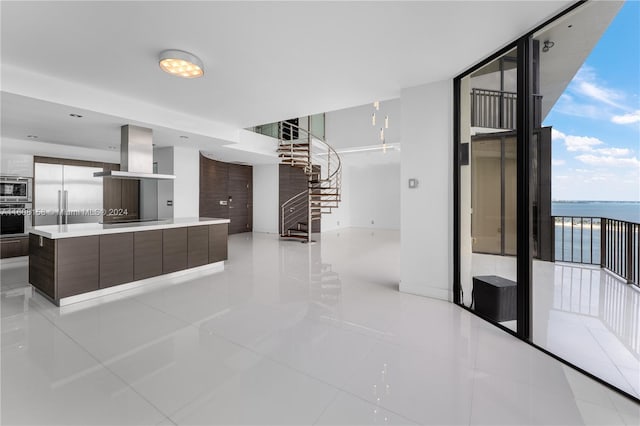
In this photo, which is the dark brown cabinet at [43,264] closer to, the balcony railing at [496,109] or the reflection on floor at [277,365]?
the reflection on floor at [277,365]

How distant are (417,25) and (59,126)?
16.7 feet

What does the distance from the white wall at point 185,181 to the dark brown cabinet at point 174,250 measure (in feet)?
6.12

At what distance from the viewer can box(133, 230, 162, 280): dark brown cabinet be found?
12.5 ft

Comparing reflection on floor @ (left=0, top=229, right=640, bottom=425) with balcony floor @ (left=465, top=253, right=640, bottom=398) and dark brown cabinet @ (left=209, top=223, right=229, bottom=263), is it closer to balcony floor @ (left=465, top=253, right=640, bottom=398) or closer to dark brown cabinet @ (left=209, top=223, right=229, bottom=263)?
balcony floor @ (left=465, top=253, right=640, bottom=398)

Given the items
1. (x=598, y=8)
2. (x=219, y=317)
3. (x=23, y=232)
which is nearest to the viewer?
(x=598, y=8)

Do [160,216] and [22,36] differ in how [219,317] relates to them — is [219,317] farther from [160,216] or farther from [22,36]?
[160,216]

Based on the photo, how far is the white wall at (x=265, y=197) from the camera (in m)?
9.49

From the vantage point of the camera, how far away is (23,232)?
16.8 ft

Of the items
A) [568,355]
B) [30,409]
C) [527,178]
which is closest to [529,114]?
[527,178]

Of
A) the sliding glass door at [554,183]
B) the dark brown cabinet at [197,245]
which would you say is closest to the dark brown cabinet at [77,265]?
the dark brown cabinet at [197,245]

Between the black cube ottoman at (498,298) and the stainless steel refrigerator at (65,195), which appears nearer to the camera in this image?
the black cube ottoman at (498,298)

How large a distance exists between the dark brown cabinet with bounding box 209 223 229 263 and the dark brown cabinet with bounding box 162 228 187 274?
1.57ft

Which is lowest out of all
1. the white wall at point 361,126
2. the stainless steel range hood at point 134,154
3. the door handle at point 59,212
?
the door handle at point 59,212

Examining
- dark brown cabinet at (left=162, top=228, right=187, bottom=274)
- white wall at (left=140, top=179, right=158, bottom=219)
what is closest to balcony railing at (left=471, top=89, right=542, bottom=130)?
dark brown cabinet at (left=162, top=228, right=187, bottom=274)
